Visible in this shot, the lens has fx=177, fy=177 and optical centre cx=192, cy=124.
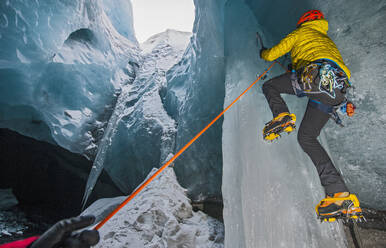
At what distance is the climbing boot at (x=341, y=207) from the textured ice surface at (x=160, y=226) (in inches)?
82.0

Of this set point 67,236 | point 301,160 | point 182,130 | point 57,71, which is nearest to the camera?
point 67,236

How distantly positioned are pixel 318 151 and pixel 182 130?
12.5ft

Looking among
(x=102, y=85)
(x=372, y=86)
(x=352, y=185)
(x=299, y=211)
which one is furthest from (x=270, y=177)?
(x=102, y=85)

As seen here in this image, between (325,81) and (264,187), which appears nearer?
(325,81)

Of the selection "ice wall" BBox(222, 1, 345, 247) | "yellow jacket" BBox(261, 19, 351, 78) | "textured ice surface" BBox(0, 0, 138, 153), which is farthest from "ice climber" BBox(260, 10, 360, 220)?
"textured ice surface" BBox(0, 0, 138, 153)

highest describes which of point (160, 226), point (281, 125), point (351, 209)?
point (281, 125)

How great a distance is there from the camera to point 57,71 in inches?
246

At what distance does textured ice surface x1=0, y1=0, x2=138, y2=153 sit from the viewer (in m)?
4.74

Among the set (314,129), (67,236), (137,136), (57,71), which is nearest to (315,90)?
(314,129)

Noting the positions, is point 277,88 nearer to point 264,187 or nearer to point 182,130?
point 264,187

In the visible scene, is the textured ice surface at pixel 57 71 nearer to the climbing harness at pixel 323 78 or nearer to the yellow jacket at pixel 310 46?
the yellow jacket at pixel 310 46

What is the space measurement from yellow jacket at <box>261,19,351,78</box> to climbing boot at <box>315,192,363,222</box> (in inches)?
44.7

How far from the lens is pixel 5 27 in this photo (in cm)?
430

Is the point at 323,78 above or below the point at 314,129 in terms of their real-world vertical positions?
above
